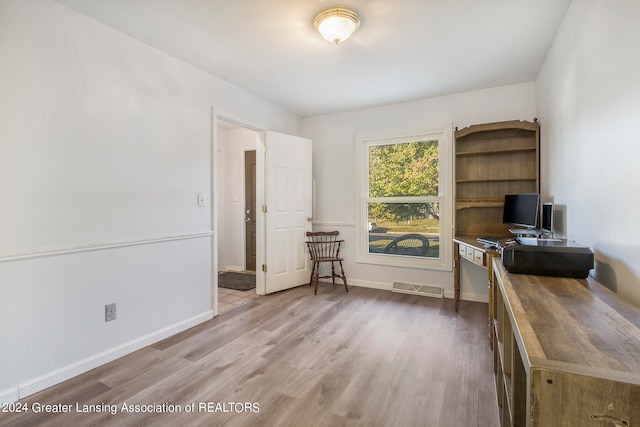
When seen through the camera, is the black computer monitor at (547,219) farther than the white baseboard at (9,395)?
Yes

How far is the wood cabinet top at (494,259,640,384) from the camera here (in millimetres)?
635

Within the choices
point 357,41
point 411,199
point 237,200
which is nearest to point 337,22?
point 357,41

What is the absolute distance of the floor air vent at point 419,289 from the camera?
3.53m

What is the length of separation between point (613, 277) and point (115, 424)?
97.3 inches

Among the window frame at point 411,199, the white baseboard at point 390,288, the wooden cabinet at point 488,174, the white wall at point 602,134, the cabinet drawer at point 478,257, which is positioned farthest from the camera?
the window frame at point 411,199

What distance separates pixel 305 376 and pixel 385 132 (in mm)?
3002

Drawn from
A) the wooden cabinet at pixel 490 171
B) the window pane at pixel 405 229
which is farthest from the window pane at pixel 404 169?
the wooden cabinet at pixel 490 171

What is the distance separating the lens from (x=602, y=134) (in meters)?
1.44

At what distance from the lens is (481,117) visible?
333 centimetres

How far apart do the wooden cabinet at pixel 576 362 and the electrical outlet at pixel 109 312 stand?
7.95ft

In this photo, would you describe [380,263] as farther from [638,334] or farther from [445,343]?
[638,334]

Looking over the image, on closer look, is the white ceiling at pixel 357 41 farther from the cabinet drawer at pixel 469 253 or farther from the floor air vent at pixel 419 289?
the floor air vent at pixel 419 289

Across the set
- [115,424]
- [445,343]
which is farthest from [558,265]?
[115,424]

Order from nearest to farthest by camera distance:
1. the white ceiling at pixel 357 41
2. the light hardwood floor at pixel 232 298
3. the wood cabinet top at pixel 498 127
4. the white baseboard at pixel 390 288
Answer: the white ceiling at pixel 357 41 → the wood cabinet top at pixel 498 127 → the light hardwood floor at pixel 232 298 → the white baseboard at pixel 390 288
